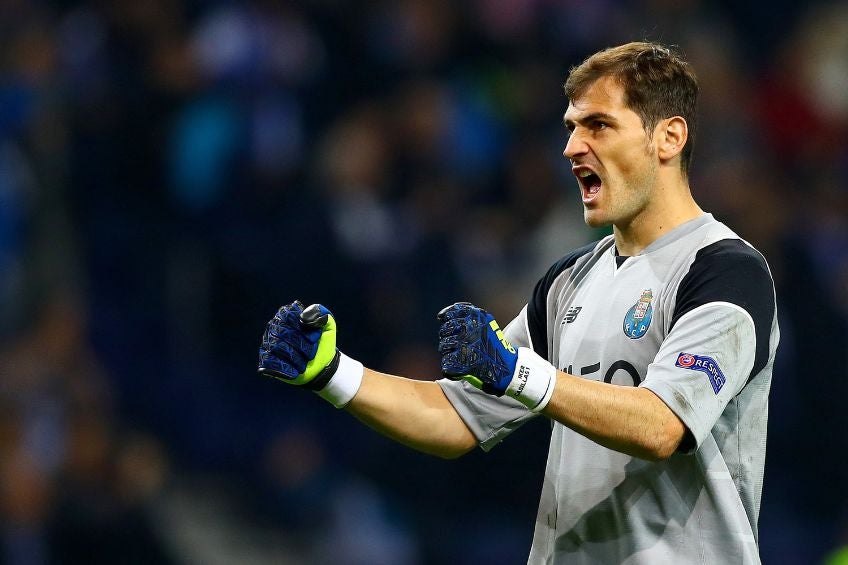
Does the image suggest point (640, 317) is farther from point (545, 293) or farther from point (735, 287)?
point (545, 293)

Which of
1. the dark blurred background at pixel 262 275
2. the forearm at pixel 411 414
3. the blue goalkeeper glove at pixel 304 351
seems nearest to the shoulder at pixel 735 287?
the forearm at pixel 411 414

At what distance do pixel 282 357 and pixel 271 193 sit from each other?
392 cm

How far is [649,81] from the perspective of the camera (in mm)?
3291

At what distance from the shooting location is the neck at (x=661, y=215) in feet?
10.8

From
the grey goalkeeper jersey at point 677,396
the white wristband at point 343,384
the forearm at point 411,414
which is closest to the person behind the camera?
the grey goalkeeper jersey at point 677,396

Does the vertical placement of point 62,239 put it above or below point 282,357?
above

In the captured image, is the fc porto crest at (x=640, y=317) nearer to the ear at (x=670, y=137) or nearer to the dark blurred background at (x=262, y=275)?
the ear at (x=670, y=137)

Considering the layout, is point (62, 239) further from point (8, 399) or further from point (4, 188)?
point (8, 399)

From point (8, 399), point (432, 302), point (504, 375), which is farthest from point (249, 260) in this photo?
point (504, 375)

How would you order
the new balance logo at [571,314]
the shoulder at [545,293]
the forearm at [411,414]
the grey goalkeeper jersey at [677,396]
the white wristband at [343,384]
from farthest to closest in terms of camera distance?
1. the shoulder at [545,293]
2. the new balance logo at [571,314]
3. the forearm at [411,414]
4. the white wristband at [343,384]
5. the grey goalkeeper jersey at [677,396]

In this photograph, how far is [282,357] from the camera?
2.95 m

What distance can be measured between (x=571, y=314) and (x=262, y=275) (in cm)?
342

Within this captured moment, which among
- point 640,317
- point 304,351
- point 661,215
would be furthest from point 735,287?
point 304,351

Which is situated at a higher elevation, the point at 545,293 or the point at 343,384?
the point at 545,293
